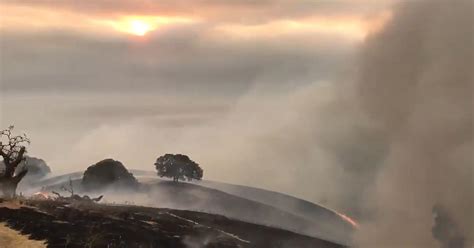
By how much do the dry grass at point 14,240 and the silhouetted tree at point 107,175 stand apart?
64.5 ft

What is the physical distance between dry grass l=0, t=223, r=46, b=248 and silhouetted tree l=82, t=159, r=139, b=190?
1966cm

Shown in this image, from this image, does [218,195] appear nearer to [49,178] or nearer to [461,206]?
[49,178]

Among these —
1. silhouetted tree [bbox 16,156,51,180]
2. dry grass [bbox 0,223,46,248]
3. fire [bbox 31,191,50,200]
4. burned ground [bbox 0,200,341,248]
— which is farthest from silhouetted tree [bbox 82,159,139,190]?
dry grass [bbox 0,223,46,248]

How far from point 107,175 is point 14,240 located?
20869 mm

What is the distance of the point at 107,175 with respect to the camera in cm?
5981

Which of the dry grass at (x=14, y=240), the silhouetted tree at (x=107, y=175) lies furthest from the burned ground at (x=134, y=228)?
the silhouetted tree at (x=107, y=175)

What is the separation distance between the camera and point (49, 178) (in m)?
62.3

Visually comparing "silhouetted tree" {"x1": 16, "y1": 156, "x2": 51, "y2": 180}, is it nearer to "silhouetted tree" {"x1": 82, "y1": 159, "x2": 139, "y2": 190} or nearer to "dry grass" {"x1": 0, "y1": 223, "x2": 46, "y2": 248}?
"silhouetted tree" {"x1": 82, "y1": 159, "x2": 139, "y2": 190}

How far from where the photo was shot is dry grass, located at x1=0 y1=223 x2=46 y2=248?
38812 mm

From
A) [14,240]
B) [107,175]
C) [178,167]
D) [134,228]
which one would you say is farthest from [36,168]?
[14,240]

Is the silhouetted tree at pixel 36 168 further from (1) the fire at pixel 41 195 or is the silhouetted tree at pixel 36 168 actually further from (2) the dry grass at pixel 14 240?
(2) the dry grass at pixel 14 240

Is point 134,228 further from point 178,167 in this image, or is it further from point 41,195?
point 178,167

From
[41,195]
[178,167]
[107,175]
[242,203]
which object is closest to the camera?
[41,195]

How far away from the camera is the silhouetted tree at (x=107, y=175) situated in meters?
60.0
